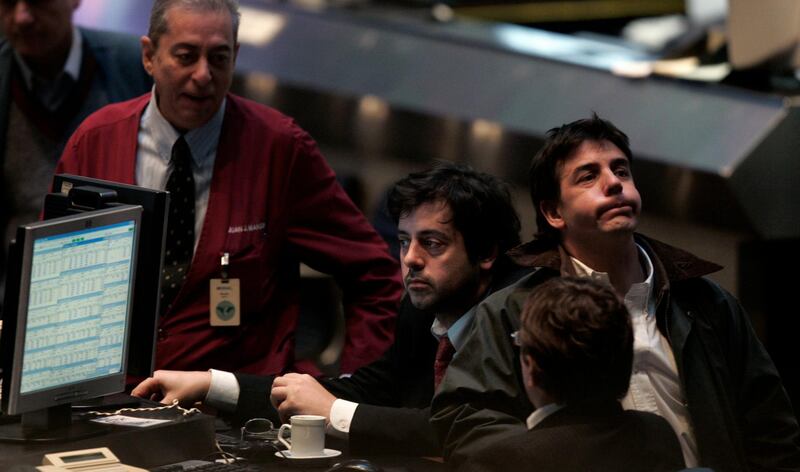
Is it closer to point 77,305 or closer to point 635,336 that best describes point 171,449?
point 77,305

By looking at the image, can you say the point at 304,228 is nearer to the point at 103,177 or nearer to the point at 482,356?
the point at 103,177

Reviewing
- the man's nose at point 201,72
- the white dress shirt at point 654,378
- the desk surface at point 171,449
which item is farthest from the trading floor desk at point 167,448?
the man's nose at point 201,72

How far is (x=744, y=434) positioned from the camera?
3117 millimetres

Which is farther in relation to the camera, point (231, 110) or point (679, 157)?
point (679, 157)

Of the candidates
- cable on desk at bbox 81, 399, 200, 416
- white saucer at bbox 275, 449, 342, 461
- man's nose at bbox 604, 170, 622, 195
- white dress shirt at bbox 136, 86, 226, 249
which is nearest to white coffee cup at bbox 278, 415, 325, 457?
white saucer at bbox 275, 449, 342, 461

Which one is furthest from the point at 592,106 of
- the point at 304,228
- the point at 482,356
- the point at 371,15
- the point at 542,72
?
the point at 482,356

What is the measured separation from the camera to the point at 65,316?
2836mm

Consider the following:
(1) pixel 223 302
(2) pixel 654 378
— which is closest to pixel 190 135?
(1) pixel 223 302

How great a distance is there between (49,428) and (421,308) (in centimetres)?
93

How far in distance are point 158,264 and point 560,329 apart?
95 centimetres

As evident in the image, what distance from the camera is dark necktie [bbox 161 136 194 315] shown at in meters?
3.73

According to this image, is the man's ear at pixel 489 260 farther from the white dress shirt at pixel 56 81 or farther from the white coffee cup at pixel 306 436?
the white dress shirt at pixel 56 81

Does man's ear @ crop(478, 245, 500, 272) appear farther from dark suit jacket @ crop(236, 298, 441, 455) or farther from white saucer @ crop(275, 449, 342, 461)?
white saucer @ crop(275, 449, 342, 461)

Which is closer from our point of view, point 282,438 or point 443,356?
point 282,438
